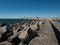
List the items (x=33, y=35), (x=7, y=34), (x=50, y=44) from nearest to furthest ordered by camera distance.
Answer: (x=50, y=44) → (x=33, y=35) → (x=7, y=34)

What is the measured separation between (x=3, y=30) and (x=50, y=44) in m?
3.58

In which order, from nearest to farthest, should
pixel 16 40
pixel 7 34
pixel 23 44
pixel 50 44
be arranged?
pixel 50 44 < pixel 23 44 < pixel 16 40 < pixel 7 34

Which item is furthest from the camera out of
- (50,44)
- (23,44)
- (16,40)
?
(16,40)

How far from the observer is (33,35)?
24.4ft

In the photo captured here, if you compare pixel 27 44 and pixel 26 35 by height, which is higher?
pixel 26 35

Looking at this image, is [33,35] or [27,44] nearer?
[27,44]

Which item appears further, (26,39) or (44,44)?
(26,39)

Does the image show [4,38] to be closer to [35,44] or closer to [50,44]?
[35,44]

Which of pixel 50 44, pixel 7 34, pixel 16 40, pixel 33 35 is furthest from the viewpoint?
pixel 7 34

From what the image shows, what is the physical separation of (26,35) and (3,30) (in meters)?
2.15

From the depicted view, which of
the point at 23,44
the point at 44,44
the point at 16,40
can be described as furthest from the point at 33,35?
the point at 44,44

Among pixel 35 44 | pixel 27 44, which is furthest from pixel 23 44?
pixel 35 44

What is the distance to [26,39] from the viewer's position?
627 centimetres

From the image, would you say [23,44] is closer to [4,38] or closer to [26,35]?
[26,35]
